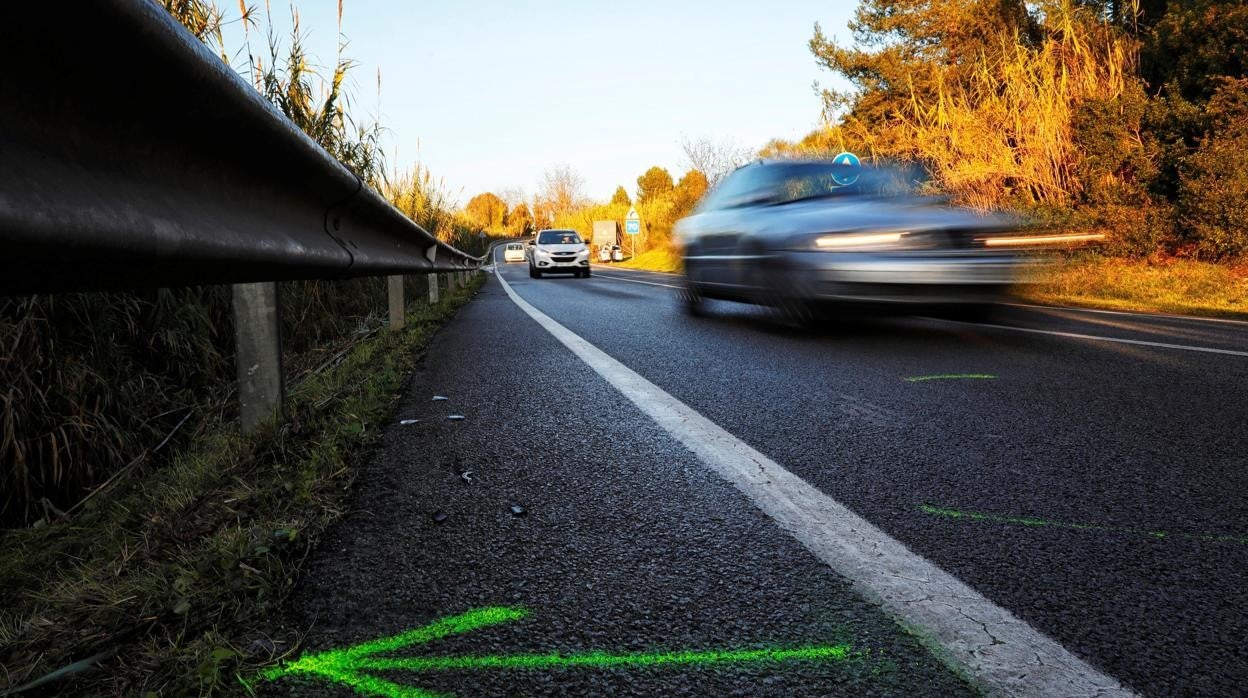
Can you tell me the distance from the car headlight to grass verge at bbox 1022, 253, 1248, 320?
592 centimetres

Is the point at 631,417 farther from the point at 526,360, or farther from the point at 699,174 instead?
the point at 699,174

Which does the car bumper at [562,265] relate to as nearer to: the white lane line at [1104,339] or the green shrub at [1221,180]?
the green shrub at [1221,180]

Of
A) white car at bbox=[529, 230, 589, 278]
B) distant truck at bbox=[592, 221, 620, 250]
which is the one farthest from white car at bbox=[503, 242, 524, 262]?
white car at bbox=[529, 230, 589, 278]

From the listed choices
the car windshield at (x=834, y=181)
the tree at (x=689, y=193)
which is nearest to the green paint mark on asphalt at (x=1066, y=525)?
the car windshield at (x=834, y=181)

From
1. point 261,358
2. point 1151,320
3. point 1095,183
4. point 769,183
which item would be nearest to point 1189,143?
point 1095,183

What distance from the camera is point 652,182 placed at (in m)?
86.7

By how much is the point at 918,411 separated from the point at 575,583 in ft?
7.37

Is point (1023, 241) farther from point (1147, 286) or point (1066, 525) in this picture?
point (1147, 286)

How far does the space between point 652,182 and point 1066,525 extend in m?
86.9

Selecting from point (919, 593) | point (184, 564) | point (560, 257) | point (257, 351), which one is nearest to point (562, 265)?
point (560, 257)

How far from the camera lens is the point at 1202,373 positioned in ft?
14.7

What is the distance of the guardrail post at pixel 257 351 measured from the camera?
9.30 feet

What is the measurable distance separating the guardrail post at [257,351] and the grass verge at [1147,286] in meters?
10.2

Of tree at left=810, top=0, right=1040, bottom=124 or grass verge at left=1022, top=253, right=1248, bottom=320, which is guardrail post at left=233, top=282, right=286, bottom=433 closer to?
grass verge at left=1022, top=253, right=1248, bottom=320
